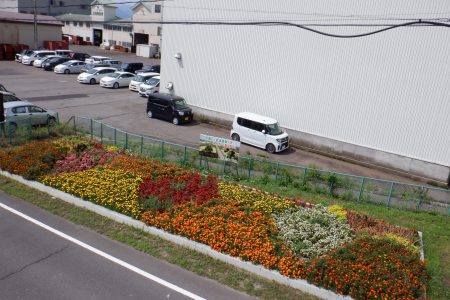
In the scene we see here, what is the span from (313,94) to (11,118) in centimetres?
1697

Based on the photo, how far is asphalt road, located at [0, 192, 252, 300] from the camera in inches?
332

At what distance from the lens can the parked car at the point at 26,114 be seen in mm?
20327

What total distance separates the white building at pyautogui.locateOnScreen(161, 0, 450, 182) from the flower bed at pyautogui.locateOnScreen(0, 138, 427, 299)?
10125 mm

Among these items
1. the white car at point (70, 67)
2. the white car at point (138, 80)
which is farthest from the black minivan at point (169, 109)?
the white car at point (70, 67)

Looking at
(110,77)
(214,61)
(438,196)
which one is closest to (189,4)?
(214,61)

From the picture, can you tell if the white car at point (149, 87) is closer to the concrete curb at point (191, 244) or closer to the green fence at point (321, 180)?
the green fence at point (321, 180)

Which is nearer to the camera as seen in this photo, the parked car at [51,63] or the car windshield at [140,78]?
the car windshield at [140,78]

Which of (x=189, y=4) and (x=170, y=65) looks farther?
(x=170, y=65)

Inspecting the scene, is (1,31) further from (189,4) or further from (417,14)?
(417,14)

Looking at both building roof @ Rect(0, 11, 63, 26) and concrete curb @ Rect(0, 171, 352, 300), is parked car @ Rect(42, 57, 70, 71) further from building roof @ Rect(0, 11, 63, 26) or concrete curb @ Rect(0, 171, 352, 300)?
concrete curb @ Rect(0, 171, 352, 300)

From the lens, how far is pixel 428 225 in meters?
13.7

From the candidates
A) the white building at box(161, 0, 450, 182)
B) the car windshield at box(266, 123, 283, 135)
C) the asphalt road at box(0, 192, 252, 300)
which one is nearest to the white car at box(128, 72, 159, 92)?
the white building at box(161, 0, 450, 182)

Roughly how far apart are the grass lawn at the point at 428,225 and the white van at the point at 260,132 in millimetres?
6833

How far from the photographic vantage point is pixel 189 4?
2717cm
